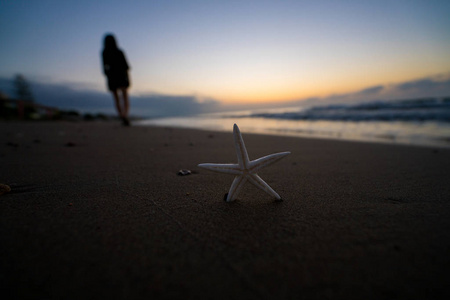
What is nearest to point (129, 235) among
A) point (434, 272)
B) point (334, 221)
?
point (334, 221)

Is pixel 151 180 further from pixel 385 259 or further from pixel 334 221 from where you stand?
pixel 385 259

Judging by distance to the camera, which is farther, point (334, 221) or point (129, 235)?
point (334, 221)

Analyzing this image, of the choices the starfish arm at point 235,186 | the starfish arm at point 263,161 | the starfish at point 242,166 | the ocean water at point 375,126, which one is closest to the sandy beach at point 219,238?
the starfish arm at point 235,186

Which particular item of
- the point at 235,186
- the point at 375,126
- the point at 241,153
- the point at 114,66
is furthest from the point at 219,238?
the point at 375,126

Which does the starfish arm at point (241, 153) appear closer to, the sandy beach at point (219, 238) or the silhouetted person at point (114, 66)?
the sandy beach at point (219, 238)

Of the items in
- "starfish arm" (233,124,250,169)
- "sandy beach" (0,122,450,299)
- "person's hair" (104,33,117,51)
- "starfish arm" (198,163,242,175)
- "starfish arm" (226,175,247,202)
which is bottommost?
"sandy beach" (0,122,450,299)

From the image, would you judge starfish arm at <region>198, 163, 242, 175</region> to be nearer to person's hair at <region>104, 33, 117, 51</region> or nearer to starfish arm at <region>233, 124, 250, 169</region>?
starfish arm at <region>233, 124, 250, 169</region>

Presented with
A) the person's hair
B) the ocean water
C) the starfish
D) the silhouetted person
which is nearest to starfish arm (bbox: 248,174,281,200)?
the starfish

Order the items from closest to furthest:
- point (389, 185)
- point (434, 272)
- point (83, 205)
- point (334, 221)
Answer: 1. point (434, 272)
2. point (334, 221)
3. point (83, 205)
4. point (389, 185)
